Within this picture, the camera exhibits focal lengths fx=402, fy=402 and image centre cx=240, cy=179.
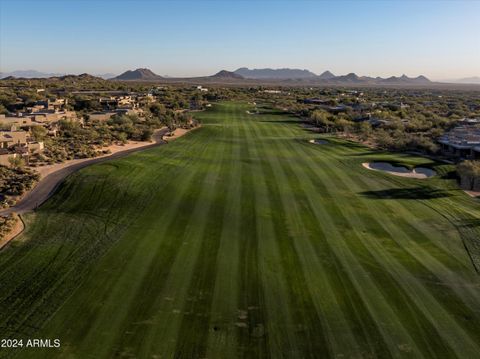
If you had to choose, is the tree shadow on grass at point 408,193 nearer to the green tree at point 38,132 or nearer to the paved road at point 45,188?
the paved road at point 45,188

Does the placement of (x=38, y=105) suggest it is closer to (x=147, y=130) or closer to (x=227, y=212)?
(x=147, y=130)

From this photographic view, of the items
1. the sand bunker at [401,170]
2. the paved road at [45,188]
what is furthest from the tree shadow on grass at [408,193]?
the paved road at [45,188]

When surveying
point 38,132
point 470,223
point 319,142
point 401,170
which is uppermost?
point 38,132

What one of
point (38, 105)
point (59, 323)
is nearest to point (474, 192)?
point (59, 323)

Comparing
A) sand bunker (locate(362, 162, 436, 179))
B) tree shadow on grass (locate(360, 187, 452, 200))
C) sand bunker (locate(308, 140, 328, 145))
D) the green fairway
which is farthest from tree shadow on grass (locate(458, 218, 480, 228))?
sand bunker (locate(308, 140, 328, 145))

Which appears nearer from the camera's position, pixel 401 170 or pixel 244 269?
pixel 244 269

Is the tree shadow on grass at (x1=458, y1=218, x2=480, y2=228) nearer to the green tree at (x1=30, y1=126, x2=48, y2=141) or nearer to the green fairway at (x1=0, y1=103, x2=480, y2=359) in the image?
the green fairway at (x1=0, y1=103, x2=480, y2=359)

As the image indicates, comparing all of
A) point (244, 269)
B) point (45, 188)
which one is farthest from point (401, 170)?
point (45, 188)

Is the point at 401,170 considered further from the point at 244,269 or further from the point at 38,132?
the point at 38,132
